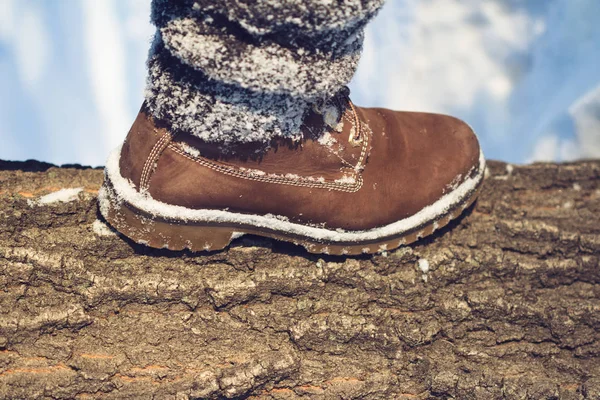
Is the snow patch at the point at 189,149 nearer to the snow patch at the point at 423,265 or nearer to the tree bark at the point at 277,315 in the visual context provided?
the tree bark at the point at 277,315

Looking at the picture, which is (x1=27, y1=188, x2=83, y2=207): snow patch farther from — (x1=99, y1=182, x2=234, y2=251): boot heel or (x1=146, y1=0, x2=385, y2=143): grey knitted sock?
(x1=146, y1=0, x2=385, y2=143): grey knitted sock

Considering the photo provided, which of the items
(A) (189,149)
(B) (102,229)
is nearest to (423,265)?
(A) (189,149)

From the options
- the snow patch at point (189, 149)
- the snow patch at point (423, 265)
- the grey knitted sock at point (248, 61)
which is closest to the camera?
the grey knitted sock at point (248, 61)

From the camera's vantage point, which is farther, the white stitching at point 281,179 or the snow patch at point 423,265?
the snow patch at point 423,265

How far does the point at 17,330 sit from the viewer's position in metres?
1.44

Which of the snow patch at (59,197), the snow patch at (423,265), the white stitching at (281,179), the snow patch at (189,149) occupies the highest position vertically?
the snow patch at (423,265)

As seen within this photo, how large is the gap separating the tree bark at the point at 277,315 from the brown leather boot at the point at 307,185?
0.10 metres

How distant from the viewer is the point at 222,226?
153 cm

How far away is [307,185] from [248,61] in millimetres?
461

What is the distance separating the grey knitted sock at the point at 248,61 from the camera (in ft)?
3.66

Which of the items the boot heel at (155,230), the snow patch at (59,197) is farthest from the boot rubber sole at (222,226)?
the snow patch at (59,197)

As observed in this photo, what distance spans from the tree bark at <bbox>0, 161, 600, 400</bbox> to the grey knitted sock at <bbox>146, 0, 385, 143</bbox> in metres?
0.45

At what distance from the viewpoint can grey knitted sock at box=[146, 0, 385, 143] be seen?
1114mm

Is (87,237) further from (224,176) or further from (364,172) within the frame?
(364,172)
